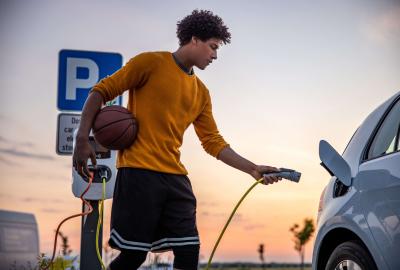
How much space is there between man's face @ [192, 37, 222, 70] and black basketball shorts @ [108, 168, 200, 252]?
718mm

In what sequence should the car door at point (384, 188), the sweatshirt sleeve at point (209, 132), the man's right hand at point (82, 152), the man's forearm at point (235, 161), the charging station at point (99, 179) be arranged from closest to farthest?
the car door at point (384, 188)
the man's right hand at point (82, 152)
the man's forearm at point (235, 161)
the sweatshirt sleeve at point (209, 132)
the charging station at point (99, 179)

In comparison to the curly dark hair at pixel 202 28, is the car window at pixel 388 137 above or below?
below

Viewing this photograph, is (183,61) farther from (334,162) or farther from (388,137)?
(388,137)

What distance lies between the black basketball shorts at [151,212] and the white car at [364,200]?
93cm

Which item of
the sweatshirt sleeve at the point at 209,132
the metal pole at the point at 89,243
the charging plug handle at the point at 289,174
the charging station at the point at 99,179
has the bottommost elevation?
the metal pole at the point at 89,243

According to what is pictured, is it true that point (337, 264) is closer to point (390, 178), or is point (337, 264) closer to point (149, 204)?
point (390, 178)

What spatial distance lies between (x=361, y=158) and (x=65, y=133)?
408 cm

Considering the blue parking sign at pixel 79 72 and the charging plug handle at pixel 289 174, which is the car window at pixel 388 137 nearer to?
the charging plug handle at pixel 289 174

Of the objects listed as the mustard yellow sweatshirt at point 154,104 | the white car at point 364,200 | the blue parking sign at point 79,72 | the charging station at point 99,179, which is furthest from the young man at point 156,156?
the blue parking sign at point 79,72

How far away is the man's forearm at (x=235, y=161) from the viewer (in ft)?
16.1

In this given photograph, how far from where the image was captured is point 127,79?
4621 mm

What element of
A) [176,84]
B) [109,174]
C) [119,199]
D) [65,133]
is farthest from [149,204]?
[65,133]

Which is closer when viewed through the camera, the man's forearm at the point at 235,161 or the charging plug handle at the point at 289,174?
the charging plug handle at the point at 289,174

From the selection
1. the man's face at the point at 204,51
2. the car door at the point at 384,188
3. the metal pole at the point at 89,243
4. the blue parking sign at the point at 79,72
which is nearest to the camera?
the car door at the point at 384,188
